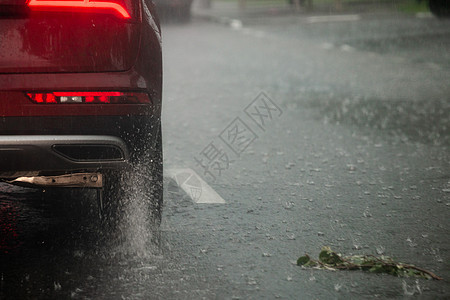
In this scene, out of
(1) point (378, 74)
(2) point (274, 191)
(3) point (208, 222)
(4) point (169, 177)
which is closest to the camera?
(3) point (208, 222)

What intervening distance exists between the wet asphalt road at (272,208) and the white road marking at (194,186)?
69mm

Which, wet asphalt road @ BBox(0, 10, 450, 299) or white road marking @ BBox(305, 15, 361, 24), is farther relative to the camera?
white road marking @ BBox(305, 15, 361, 24)

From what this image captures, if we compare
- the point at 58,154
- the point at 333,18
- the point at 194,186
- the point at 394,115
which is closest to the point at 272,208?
the point at 194,186

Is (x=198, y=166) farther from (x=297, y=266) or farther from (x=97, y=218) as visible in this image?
(x=297, y=266)

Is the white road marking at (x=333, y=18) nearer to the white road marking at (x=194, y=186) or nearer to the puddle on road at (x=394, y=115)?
the puddle on road at (x=394, y=115)

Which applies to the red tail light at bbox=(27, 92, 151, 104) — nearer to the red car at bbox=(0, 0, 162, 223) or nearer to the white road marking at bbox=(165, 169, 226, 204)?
the red car at bbox=(0, 0, 162, 223)

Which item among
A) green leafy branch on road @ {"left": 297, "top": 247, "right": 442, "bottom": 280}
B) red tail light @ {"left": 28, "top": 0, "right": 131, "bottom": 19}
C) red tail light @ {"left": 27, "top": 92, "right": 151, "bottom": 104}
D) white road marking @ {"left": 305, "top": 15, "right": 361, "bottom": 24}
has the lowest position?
→ white road marking @ {"left": 305, "top": 15, "right": 361, "bottom": 24}

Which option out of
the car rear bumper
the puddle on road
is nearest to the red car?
the car rear bumper

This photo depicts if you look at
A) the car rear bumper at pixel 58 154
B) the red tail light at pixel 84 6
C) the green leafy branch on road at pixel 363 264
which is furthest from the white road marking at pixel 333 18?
the car rear bumper at pixel 58 154

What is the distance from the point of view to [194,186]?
6828 millimetres

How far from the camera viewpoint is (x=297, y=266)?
488 cm

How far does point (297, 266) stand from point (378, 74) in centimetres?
913

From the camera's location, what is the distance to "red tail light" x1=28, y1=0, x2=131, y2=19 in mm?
4582

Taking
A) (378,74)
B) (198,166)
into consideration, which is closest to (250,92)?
→ (378,74)
